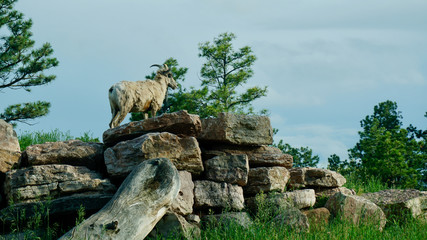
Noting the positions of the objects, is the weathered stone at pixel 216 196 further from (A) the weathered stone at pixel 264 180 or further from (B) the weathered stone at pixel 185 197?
(A) the weathered stone at pixel 264 180

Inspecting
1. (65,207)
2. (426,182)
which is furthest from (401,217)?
(426,182)

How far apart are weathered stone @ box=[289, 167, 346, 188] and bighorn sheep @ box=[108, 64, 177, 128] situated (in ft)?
15.0

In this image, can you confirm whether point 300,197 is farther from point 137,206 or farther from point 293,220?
point 137,206

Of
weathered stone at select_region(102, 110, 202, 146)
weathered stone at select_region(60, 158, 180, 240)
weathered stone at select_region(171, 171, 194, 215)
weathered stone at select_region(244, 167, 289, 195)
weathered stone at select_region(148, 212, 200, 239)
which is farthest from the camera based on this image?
weathered stone at select_region(244, 167, 289, 195)

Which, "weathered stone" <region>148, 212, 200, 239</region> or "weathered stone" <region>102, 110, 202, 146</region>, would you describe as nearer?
"weathered stone" <region>148, 212, 200, 239</region>

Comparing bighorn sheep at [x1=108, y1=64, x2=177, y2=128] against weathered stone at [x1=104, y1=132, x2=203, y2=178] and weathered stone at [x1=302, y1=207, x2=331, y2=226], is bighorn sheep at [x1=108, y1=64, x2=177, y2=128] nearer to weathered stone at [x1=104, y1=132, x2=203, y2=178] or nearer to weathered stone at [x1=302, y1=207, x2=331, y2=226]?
weathered stone at [x1=104, y1=132, x2=203, y2=178]

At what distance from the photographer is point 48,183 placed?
30.3 feet

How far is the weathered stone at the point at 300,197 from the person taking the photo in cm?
993

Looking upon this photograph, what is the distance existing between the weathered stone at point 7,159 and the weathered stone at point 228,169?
4031mm

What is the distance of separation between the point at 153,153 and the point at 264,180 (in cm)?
247

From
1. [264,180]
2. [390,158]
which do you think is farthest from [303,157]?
[264,180]

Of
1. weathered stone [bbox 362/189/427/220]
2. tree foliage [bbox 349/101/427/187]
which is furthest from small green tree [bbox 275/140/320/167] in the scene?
weathered stone [bbox 362/189/427/220]

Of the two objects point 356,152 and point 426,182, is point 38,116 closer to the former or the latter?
point 356,152

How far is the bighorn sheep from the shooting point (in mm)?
12758
